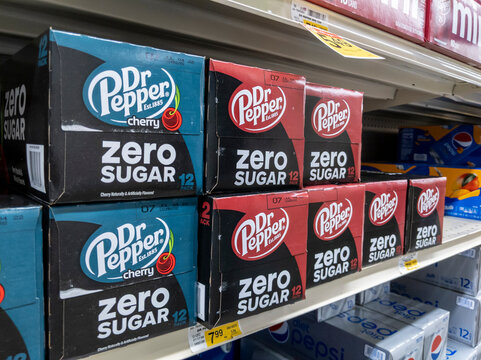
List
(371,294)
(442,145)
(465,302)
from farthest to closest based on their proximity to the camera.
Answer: (442,145)
(465,302)
(371,294)

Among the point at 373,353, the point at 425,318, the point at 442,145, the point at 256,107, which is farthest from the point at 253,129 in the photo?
the point at 442,145

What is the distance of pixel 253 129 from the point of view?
0.68 m

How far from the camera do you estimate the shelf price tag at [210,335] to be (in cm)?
65

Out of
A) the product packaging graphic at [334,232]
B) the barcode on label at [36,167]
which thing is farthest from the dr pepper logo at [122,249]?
the product packaging graphic at [334,232]

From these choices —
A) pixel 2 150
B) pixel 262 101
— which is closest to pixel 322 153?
pixel 262 101

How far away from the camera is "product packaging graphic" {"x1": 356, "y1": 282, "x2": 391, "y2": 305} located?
1493mm

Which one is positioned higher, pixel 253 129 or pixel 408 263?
pixel 253 129

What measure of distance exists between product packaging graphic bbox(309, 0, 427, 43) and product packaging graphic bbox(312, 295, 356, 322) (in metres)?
0.91

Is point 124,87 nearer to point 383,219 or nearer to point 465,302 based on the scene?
point 383,219

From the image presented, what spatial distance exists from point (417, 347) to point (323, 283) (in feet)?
2.17

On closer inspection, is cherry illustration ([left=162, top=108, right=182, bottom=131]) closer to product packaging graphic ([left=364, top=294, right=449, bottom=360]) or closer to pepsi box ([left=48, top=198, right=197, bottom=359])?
pepsi box ([left=48, top=198, right=197, bottom=359])

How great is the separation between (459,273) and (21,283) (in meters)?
1.89

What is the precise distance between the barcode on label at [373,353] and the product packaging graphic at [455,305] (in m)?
0.83

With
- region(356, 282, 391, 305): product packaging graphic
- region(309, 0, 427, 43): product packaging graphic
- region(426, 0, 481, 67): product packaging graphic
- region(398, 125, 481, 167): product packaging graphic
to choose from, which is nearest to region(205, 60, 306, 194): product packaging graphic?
region(309, 0, 427, 43): product packaging graphic
